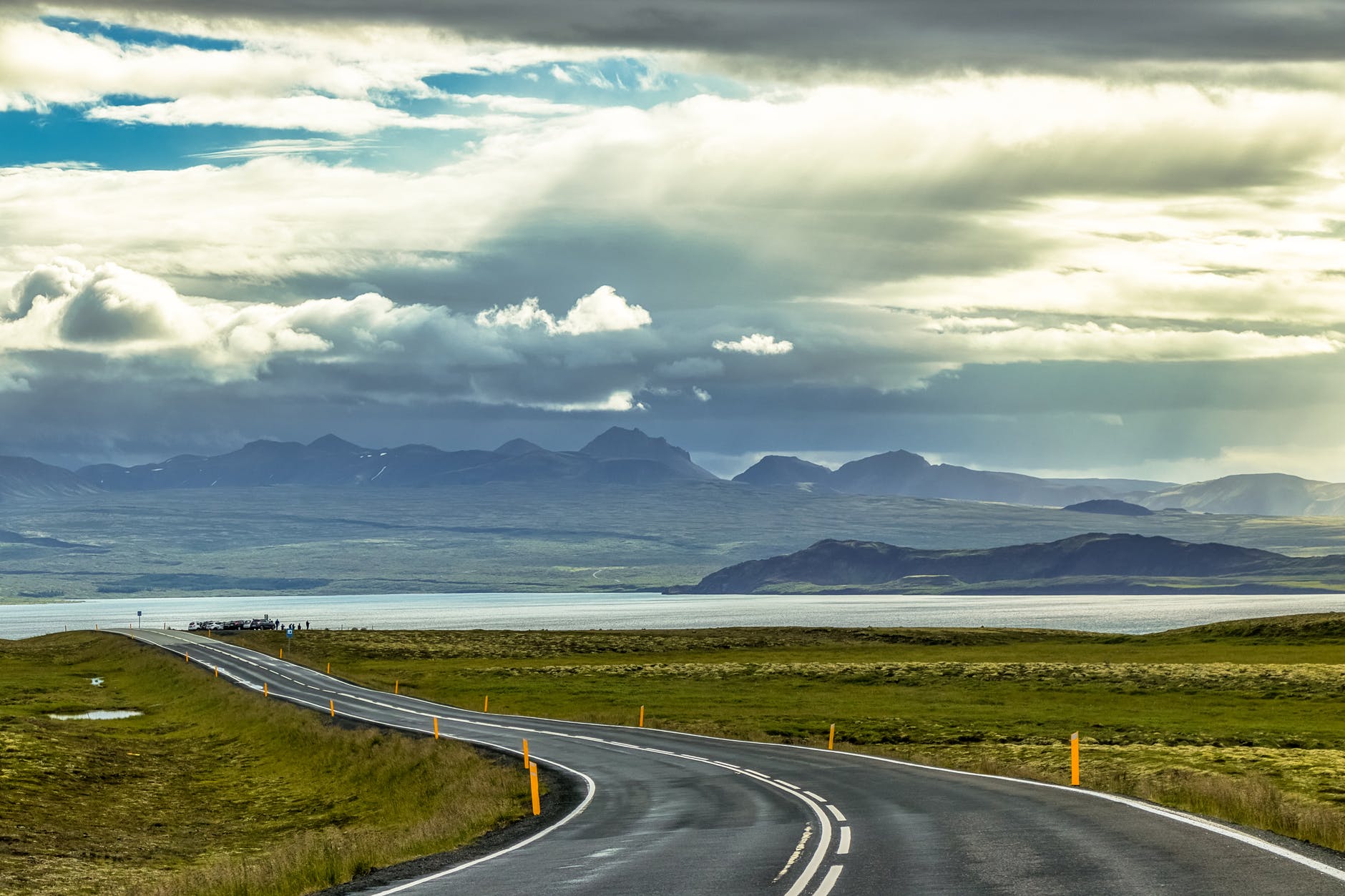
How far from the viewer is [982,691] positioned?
284 feet

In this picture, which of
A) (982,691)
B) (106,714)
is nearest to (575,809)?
(106,714)

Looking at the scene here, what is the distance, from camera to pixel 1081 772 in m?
36.9

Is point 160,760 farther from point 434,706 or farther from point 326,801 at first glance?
point 434,706

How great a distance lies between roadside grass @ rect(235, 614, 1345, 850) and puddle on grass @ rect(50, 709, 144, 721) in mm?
17663

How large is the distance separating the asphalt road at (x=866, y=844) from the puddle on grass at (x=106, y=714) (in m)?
49.1

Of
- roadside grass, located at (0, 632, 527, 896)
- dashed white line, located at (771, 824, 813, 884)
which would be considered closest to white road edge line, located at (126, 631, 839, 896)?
dashed white line, located at (771, 824, 813, 884)

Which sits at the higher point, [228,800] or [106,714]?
[228,800]

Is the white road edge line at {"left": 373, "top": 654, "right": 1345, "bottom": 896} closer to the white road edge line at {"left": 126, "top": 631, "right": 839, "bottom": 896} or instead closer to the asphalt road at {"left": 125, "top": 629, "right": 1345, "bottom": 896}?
the asphalt road at {"left": 125, "top": 629, "right": 1345, "bottom": 896}

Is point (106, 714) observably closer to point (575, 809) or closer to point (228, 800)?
point (228, 800)

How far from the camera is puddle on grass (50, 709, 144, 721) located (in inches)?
2963

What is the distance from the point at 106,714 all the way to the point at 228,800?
3910 cm

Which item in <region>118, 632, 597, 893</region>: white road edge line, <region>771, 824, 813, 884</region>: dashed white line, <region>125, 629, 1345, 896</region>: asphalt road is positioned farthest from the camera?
<region>118, 632, 597, 893</region>: white road edge line

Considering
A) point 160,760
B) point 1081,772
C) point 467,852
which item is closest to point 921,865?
point 467,852

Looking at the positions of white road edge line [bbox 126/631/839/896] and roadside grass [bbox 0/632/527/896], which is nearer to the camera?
white road edge line [bbox 126/631/839/896]
